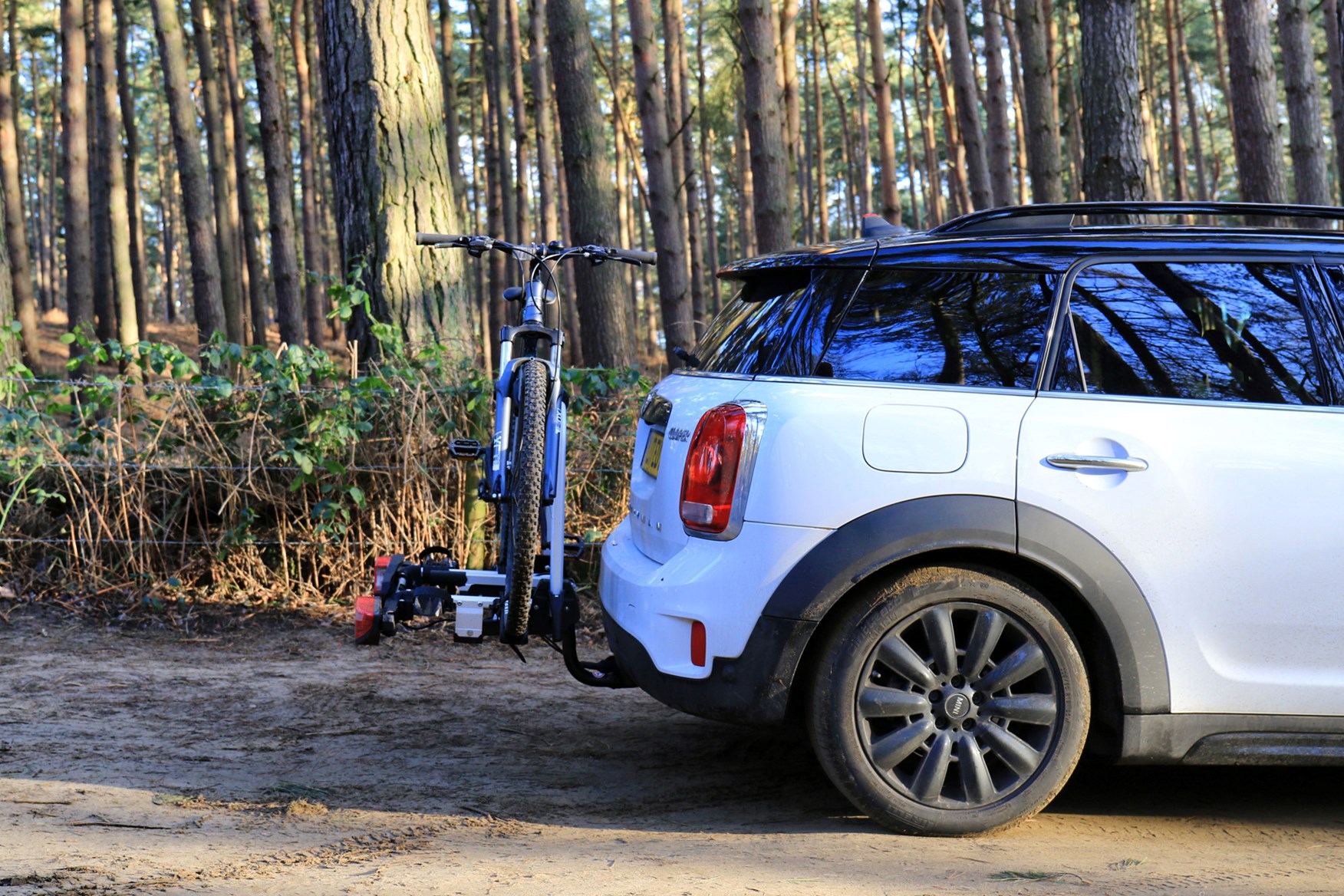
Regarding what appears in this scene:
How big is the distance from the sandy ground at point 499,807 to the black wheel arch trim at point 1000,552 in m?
0.56

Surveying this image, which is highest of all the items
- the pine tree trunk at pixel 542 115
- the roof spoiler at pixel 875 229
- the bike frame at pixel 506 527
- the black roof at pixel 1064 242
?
the pine tree trunk at pixel 542 115

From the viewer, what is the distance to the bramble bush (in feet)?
23.1

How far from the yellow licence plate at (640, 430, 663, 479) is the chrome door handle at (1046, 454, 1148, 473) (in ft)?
4.06

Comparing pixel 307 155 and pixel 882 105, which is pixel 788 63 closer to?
pixel 882 105

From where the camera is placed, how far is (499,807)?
3918 mm

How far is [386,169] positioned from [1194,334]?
20.1ft

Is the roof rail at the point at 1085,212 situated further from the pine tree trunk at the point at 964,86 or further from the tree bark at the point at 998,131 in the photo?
the pine tree trunk at the point at 964,86

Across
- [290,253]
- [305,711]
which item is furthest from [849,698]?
[290,253]

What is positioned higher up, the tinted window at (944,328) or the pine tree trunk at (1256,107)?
the pine tree trunk at (1256,107)

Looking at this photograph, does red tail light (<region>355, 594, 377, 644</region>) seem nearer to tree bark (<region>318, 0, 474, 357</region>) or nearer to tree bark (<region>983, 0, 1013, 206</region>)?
tree bark (<region>318, 0, 474, 357</region>)

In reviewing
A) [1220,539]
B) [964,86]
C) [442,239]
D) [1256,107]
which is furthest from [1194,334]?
[964,86]

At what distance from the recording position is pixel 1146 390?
3662 mm

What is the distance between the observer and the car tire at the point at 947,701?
3559 millimetres

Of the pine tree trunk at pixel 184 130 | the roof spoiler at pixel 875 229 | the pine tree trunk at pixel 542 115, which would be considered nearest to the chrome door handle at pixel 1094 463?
the roof spoiler at pixel 875 229
